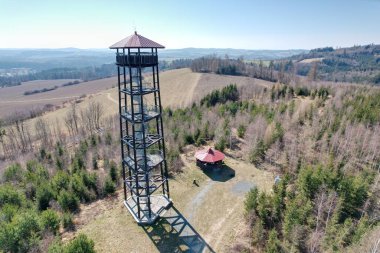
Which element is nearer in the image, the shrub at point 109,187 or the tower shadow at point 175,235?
the tower shadow at point 175,235

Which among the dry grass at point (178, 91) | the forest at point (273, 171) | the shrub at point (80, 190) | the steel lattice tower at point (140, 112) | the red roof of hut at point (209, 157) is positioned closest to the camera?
the forest at point (273, 171)

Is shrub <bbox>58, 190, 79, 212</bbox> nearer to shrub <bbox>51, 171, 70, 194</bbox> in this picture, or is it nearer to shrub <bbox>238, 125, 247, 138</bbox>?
shrub <bbox>51, 171, 70, 194</bbox>

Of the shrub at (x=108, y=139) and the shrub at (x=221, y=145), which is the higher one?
the shrub at (x=221, y=145)

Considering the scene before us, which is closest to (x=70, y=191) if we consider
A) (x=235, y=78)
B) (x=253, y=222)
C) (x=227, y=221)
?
(x=227, y=221)

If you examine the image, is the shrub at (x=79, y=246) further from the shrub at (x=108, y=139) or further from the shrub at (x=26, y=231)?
the shrub at (x=108, y=139)

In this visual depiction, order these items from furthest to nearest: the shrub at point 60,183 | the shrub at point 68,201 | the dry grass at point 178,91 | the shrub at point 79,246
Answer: the dry grass at point 178,91 < the shrub at point 60,183 < the shrub at point 68,201 < the shrub at point 79,246

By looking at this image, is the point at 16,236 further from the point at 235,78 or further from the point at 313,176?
the point at 235,78

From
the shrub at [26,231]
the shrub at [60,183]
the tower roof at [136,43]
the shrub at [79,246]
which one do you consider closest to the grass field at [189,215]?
the shrub at [26,231]
